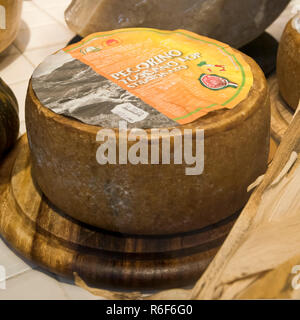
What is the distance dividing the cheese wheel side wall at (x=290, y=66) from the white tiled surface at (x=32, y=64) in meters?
0.69

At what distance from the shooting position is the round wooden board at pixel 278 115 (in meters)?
1.27

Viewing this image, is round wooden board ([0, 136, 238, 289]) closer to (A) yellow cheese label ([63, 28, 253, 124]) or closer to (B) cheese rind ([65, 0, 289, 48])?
(A) yellow cheese label ([63, 28, 253, 124])

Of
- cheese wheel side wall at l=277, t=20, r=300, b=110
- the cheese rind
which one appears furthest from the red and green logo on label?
the cheese rind

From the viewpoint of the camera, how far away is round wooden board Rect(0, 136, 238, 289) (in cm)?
87

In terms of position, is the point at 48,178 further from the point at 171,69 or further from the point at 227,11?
the point at 227,11

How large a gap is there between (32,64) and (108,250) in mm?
1163

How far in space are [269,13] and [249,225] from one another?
1.16 meters

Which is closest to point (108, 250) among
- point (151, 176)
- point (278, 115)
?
point (151, 176)

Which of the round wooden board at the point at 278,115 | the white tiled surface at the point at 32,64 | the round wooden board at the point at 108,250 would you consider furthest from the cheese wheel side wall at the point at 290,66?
the white tiled surface at the point at 32,64

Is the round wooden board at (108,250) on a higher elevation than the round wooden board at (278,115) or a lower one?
higher

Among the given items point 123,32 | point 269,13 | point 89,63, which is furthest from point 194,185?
point 269,13

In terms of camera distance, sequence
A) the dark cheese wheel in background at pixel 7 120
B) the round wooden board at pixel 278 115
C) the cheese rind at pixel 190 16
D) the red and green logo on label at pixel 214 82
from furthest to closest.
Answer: the cheese rind at pixel 190 16, the round wooden board at pixel 278 115, the dark cheese wheel in background at pixel 7 120, the red and green logo on label at pixel 214 82

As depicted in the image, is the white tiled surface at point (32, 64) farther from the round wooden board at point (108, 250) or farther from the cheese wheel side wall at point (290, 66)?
the cheese wheel side wall at point (290, 66)

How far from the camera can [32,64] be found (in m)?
1.83
